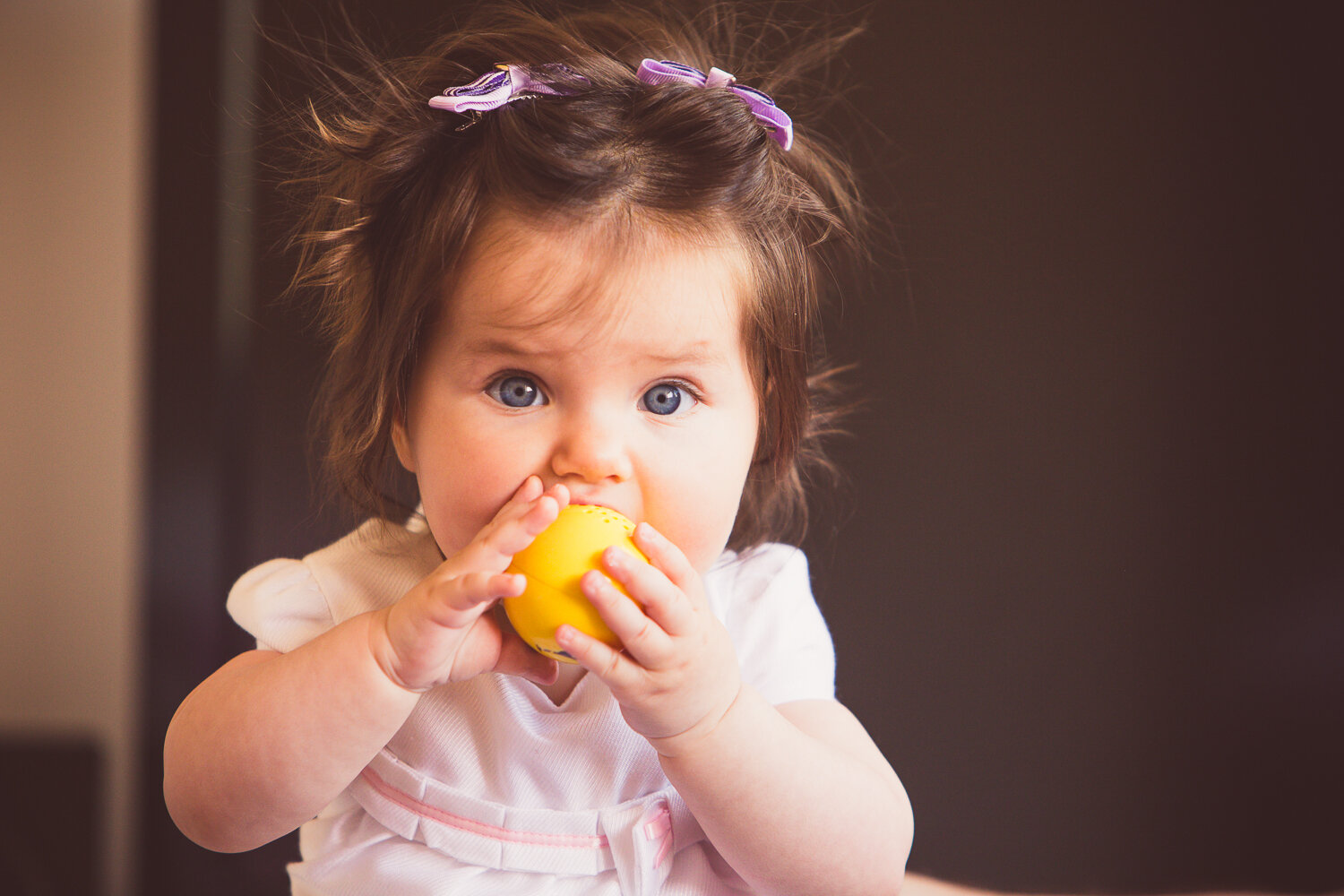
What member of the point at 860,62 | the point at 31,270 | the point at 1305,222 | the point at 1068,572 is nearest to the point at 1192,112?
the point at 1305,222

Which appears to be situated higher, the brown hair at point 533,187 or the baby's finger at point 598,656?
the brown hair at point 533,187

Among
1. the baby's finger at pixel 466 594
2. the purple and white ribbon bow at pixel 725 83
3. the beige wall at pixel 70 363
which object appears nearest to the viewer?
the baby's finger at pixel 466 594

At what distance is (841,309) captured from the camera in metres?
0.81

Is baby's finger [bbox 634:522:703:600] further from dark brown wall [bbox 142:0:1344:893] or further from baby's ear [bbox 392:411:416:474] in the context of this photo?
dark brown wall [bbox 142:0:1344:893]

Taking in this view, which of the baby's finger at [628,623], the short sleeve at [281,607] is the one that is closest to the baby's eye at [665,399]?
the baby's finger at [628,623]

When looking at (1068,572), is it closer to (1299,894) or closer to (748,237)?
(1299,894)

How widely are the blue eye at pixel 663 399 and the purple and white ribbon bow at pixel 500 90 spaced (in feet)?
0.56

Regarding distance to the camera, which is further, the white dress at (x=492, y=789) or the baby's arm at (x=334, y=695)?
the white dress at (x=492, y=789)

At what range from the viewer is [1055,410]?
748 millimetres

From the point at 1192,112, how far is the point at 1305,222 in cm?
11

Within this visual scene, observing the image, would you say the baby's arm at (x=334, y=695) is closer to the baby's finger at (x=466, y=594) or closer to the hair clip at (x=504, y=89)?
the baby's finger at (x=466, y=594)

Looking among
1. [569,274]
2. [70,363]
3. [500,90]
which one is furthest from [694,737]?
[70,363]

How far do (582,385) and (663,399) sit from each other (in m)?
0.05

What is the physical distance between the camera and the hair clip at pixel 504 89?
503 mm
